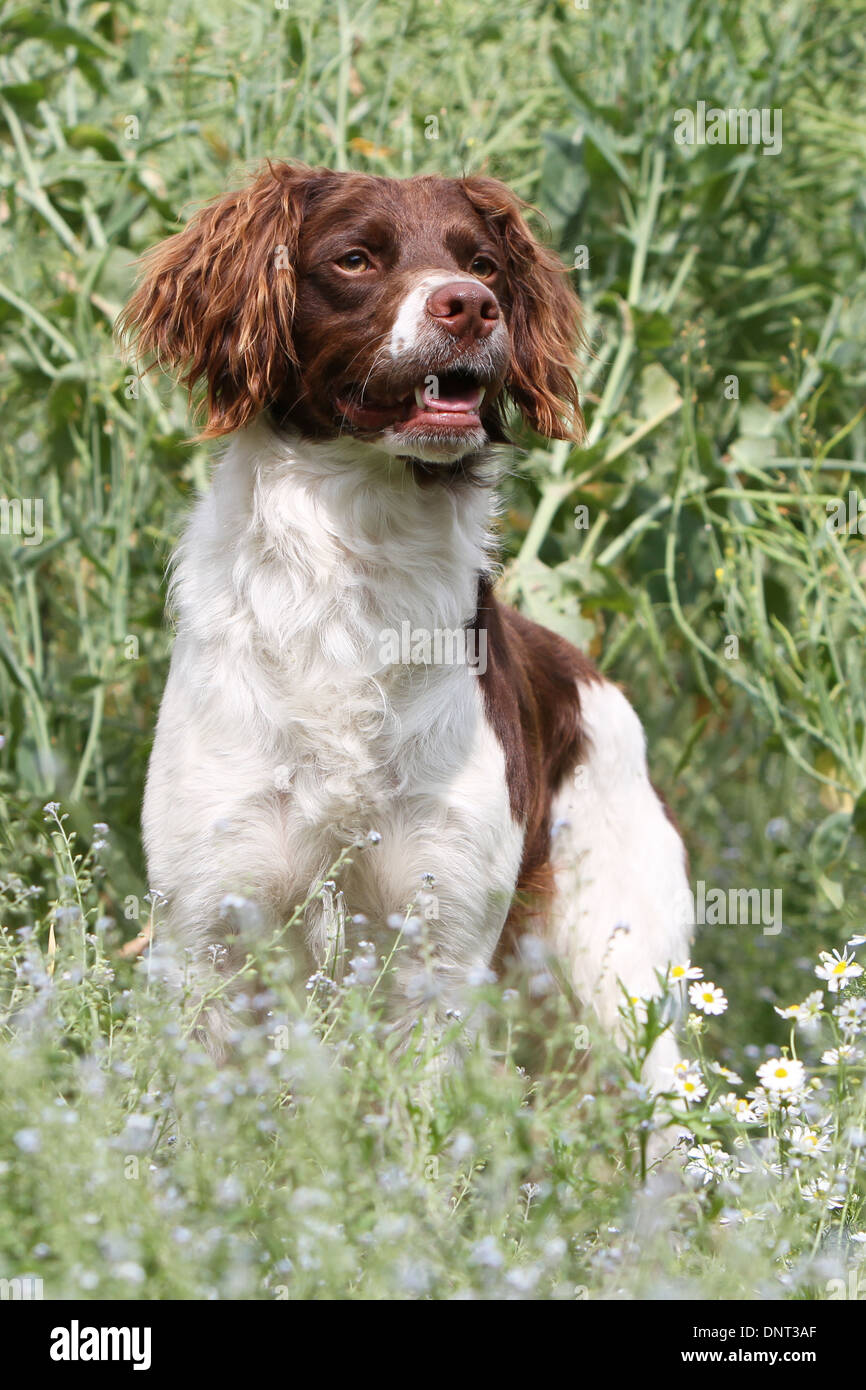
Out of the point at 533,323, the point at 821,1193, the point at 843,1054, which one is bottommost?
the point at 821,1193

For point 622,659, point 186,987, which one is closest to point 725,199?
point 622,659

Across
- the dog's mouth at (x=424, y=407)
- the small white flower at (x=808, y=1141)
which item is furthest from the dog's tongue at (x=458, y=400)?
the small white flower at (x=808, y=1141)

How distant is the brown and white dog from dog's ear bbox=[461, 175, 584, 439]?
15 centimetres

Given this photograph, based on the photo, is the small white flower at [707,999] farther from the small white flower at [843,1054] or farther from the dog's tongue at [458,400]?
the dog's tongue at [458,400]

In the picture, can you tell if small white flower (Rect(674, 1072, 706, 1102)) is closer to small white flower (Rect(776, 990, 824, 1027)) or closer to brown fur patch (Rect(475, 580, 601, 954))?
small white flower (Rect(776, 990, 824, 1027))

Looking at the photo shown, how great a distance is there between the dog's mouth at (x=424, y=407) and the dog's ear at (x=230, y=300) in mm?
175

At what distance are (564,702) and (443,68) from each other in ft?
6.46

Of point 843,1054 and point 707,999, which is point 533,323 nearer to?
point 707,999

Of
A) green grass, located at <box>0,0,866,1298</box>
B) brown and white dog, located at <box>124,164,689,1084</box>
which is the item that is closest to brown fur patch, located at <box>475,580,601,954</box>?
brown and white dog, located at <box>124,164,689,1084</box>

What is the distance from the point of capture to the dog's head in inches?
102

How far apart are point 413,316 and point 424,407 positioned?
16 centimetres

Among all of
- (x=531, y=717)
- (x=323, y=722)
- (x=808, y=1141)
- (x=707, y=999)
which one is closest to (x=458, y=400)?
(x=323, y=722)

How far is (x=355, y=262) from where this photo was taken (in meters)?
2.73

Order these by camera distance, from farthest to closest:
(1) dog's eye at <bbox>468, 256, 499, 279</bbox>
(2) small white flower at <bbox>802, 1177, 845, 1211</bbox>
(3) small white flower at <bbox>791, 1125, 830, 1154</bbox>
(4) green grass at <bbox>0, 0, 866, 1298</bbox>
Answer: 1. (4) green grass at <bbox>0, 0, 866, 1298</bbox>
2. (1) dog's eye at <bbox>468, 256, 499, 279</bbox>
3. (3) small white flower at <bbox>791, 1125, 830, 1154</bbox>
4. (2) small white flower at <bbox>802, 1177, 845, 1211</bbox>
